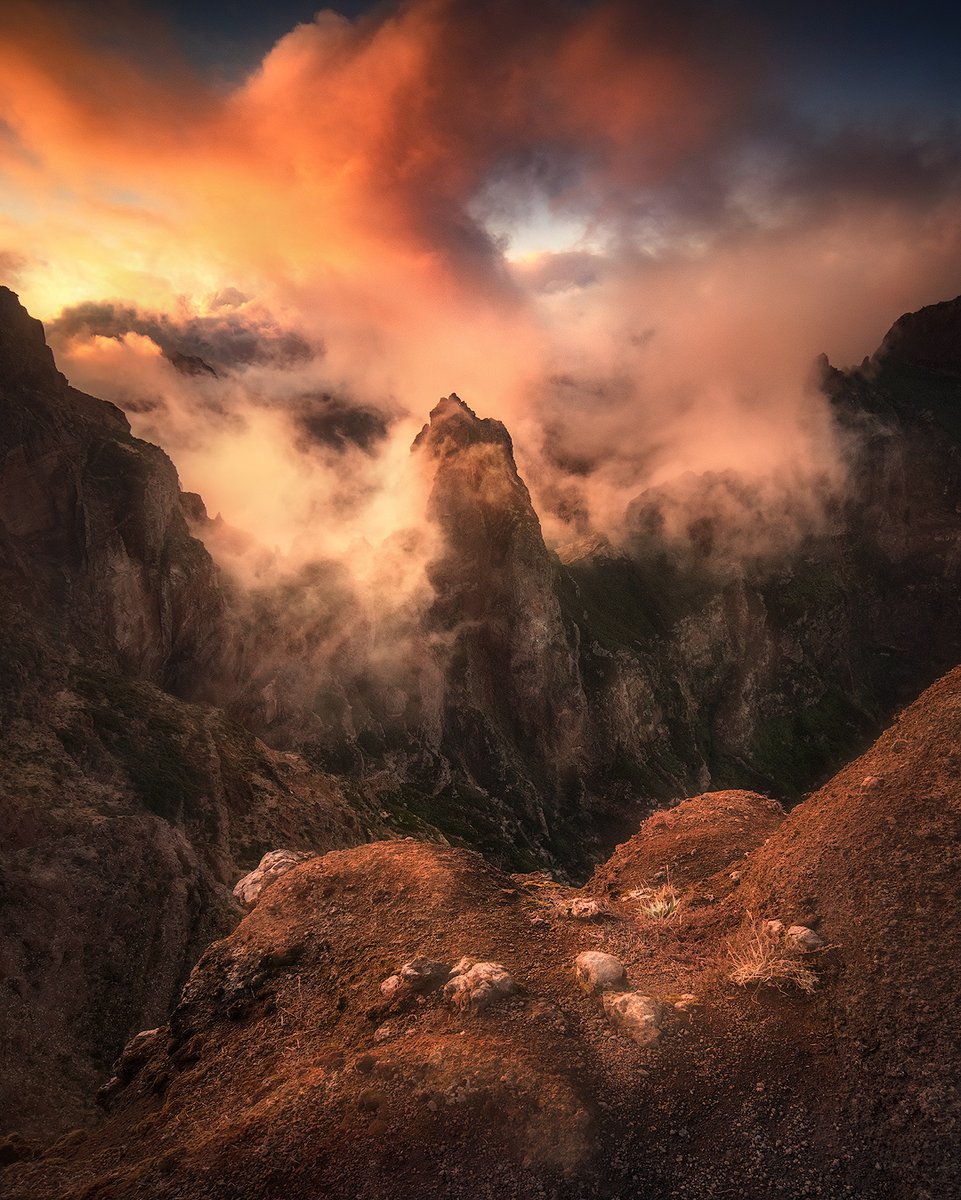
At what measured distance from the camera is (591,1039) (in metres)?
9.88

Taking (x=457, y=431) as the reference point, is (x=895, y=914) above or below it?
below

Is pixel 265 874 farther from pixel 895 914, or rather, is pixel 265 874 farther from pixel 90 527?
pixel 90 527

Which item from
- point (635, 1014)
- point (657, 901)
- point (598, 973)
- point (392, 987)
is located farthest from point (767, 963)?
point (392, 987)

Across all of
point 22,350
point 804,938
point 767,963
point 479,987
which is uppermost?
point 22,350

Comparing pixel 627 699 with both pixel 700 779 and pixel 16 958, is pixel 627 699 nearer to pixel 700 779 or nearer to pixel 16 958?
pixel 700 779

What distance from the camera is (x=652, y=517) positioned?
191375 millimetres

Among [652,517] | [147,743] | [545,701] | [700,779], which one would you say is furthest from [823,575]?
[147,743]

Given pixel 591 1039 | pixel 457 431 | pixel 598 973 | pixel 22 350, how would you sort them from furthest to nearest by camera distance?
pixel 457 431
pixel 22 350
pixel 598 973
pixel 591 1039

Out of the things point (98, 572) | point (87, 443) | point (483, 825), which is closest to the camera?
point (98, 572)

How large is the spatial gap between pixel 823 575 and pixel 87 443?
201 metres

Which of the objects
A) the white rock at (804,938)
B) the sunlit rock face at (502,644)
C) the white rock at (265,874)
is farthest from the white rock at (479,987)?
the sunlit rock face at (502,644)

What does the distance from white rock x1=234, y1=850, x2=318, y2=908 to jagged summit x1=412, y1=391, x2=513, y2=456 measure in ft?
443

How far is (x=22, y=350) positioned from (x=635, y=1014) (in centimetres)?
10002

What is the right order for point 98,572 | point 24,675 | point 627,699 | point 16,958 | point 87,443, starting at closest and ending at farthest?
point 16,958
point 24,675
point 98,572
point 87,443
point 627,699
